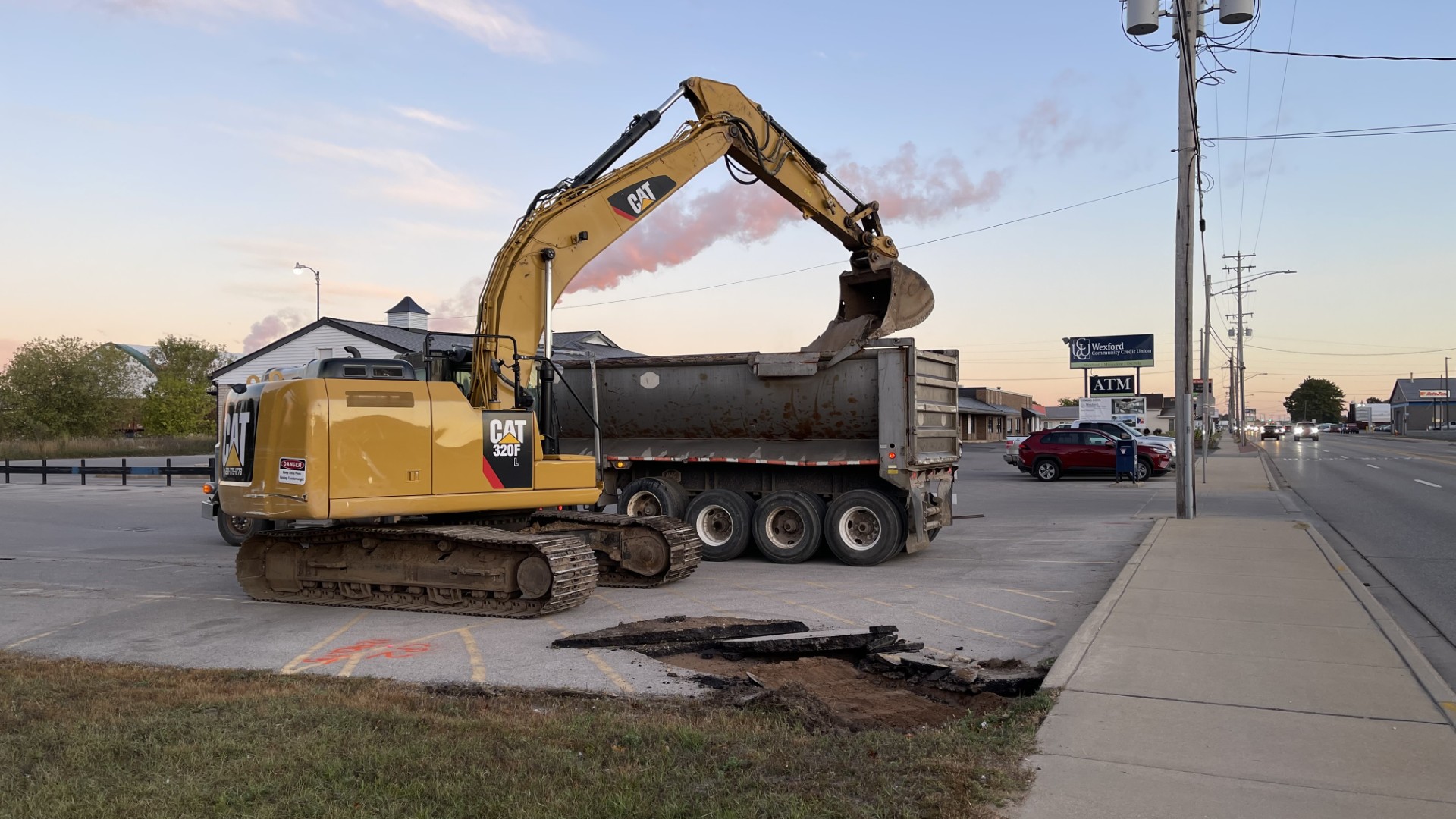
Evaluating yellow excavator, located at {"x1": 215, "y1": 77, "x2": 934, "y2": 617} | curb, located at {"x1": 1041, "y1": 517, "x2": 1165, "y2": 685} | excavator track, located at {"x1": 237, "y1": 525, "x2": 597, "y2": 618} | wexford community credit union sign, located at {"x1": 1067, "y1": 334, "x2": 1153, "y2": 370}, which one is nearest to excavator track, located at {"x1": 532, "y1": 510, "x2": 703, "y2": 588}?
yellow excavator, located at {"x1": 215, "y1": 77, "x2": 934, "y2": 617}

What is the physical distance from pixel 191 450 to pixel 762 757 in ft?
195

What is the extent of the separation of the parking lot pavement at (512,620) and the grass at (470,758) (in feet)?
3.83

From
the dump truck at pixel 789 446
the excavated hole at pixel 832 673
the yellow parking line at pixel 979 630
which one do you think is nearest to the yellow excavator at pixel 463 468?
the excavated hole at pixel 832 673

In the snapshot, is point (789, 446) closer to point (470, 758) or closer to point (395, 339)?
point (470, 758)

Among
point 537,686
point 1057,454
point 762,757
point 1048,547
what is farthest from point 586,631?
point 1057,454

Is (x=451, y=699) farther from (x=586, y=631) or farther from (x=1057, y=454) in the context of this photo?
(x=1057, y=454)

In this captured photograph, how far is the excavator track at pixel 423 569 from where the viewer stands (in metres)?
9.70

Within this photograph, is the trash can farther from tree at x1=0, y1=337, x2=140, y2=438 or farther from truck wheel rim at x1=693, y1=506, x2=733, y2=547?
tree at x1=0, y1=337, x2=140, y2=438

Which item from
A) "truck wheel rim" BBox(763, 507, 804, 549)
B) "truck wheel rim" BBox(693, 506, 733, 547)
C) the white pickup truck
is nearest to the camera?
"truck wheel rim" BBox(763, 507, 804, 549)

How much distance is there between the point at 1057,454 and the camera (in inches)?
1277

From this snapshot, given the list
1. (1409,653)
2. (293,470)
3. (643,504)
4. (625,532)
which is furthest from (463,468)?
(1409,653)

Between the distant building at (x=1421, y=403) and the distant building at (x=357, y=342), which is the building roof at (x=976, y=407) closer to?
the distant building at (x=357, y=342)

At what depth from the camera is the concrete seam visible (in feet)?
20.1

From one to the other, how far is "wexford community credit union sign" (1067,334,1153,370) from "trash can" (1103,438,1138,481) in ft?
113
